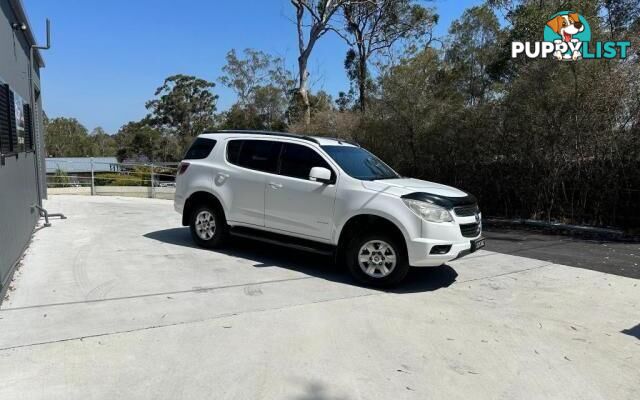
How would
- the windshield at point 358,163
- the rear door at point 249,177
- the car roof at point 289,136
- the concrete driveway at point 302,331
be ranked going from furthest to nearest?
1. the rear door at point 249,177
2. the car roof at point 289,136
3. the windshield at point 358,163
4. the concrete driveway at point 302,331

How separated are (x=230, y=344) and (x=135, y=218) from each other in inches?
312

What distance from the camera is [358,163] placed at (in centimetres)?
689

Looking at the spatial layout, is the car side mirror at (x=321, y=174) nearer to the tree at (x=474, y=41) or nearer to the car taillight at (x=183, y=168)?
the car taillight at (x=183, y=168)

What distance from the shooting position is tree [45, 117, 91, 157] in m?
63.7

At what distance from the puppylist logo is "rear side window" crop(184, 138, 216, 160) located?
750 centimetres

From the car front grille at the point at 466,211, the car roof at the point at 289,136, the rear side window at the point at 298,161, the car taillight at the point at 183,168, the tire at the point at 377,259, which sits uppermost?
the car roof at the point at 289,136

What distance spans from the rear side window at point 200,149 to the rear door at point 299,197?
4.78ft

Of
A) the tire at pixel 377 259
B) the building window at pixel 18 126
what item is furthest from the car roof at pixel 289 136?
the building window at pixel 18 126

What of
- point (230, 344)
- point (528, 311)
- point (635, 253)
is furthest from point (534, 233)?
point (230, 344)

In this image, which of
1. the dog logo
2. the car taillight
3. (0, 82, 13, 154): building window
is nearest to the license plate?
the car taillight

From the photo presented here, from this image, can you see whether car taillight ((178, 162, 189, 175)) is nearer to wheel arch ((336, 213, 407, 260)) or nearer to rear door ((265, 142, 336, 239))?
rear door ((265, 142, 336, 239))

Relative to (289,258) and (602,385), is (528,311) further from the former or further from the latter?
(289,258)

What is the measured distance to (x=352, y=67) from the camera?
111 feet

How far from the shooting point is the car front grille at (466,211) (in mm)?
5922
